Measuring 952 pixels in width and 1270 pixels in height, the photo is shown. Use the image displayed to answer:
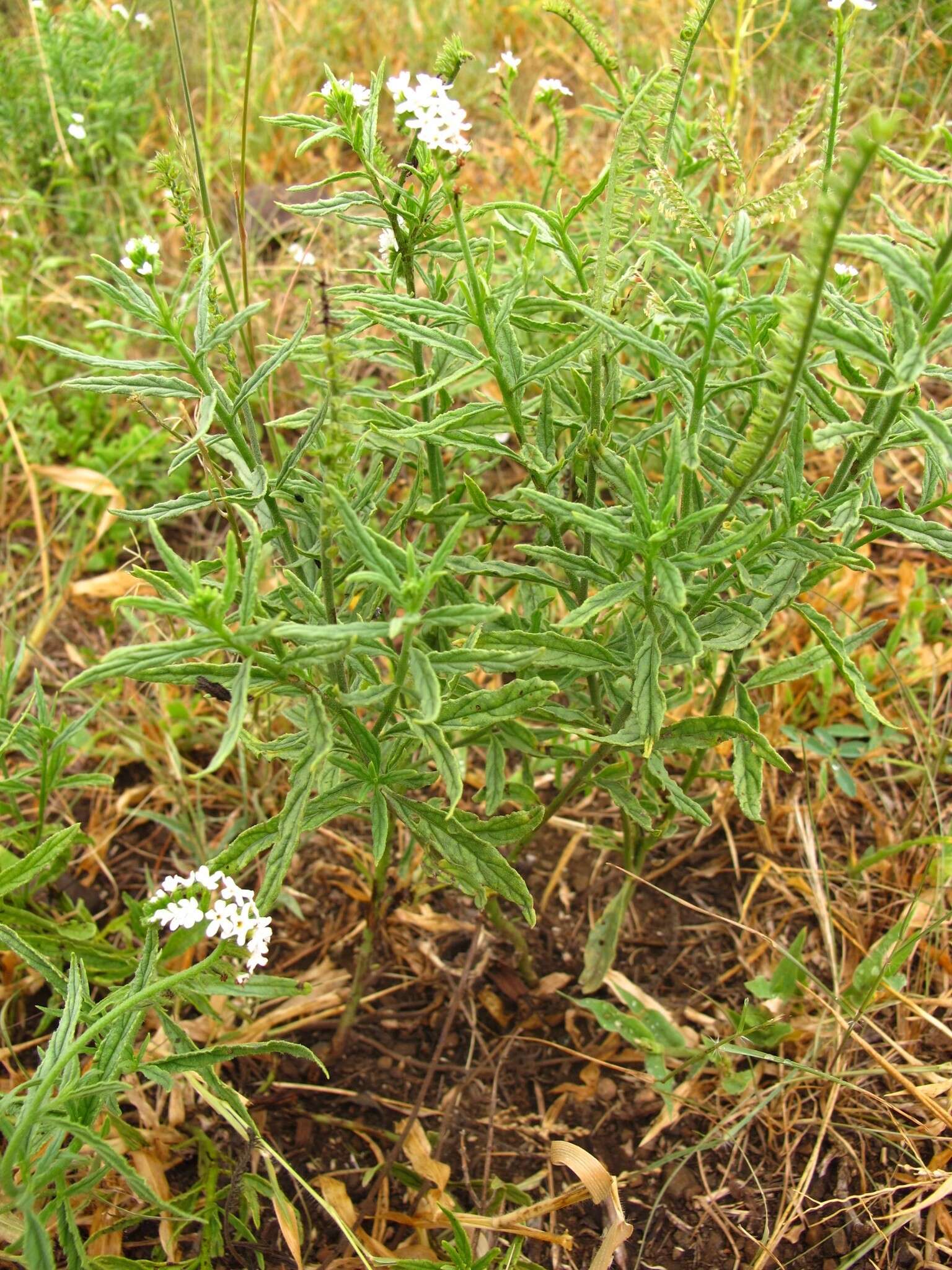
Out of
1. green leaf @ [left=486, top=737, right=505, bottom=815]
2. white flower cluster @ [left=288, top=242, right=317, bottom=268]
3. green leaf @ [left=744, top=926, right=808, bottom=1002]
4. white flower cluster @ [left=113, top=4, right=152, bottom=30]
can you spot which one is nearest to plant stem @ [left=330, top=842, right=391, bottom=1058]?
green leaf @ [left=486, top=737, right=505, bottom=815]

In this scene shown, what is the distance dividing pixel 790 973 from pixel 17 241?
364 cm

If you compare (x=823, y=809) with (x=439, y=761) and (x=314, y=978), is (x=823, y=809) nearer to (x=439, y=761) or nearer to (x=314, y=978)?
(x=314, y=978)

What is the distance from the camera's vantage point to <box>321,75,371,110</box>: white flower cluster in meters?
1.79

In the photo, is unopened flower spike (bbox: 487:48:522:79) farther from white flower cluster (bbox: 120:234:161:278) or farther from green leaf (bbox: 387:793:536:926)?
green leaf (bbox: 387:793:536:926)

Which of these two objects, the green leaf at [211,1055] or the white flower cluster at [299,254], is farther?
the white flower cluster at [299,254]

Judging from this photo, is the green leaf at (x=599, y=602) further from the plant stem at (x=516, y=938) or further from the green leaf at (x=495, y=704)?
A: the plant stem at (x=516, y=938)

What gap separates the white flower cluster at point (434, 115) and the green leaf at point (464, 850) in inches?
41.0

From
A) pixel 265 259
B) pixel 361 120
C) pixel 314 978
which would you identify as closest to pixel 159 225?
pixel 265 259

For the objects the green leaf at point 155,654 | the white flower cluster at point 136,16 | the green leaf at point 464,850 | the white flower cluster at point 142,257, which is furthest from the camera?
the white flower cluster at point 136,16

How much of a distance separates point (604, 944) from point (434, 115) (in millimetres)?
1703

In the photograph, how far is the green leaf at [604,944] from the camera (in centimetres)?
239

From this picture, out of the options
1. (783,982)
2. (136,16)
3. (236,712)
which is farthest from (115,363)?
(136,16)

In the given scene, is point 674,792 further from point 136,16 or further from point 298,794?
point 136,16

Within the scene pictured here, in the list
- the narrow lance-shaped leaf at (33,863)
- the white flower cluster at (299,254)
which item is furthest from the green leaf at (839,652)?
the white flower cluster at (299,254)
